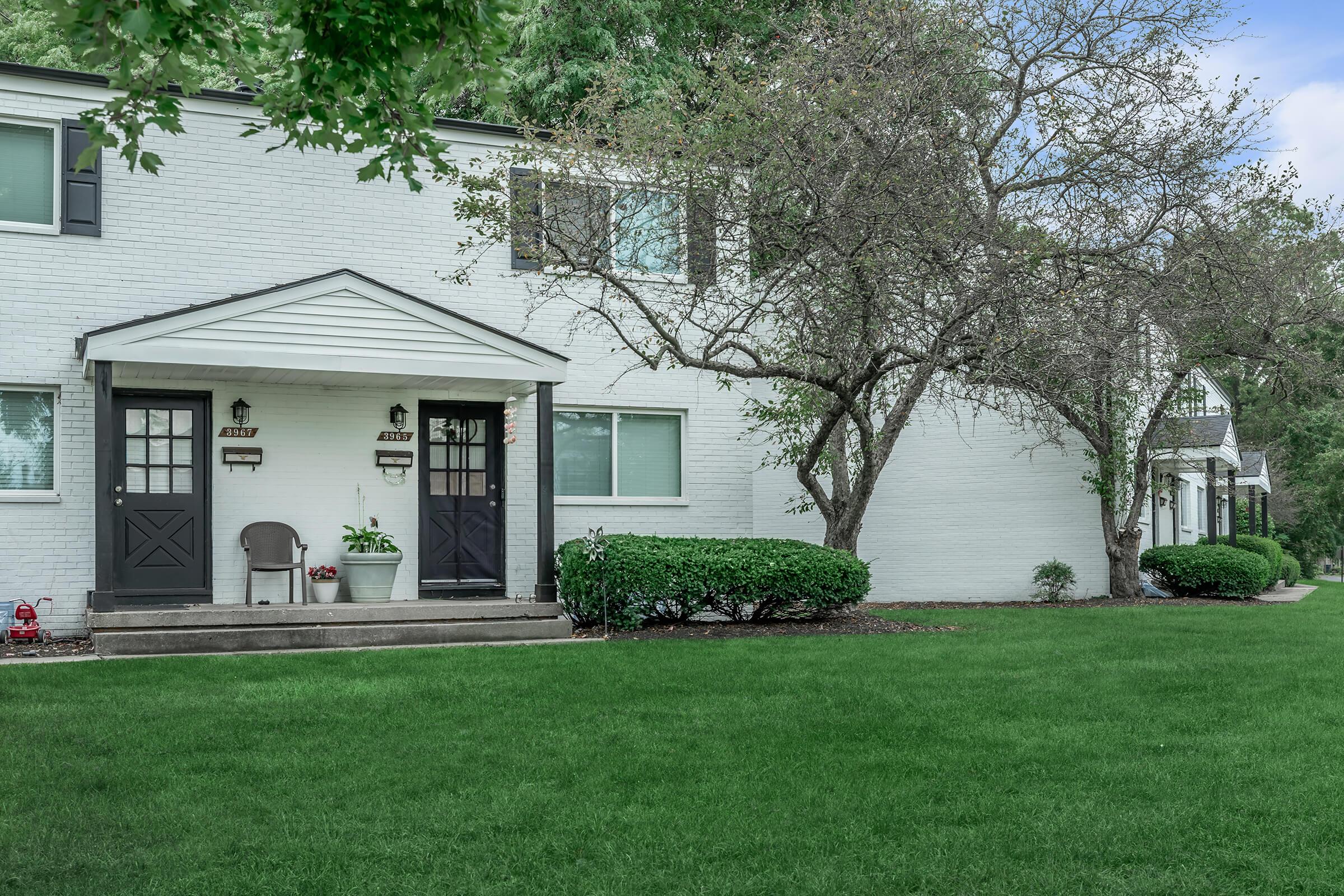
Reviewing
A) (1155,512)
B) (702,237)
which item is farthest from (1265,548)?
(702,237)

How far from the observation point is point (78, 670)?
910cm

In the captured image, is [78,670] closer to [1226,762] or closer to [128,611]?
[128,611]

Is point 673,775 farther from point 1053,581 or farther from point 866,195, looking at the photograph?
point 1053,581

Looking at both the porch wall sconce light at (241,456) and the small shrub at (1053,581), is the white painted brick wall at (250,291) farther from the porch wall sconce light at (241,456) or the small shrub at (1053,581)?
the small shrub at (1053,581)

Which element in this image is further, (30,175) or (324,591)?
(324,591)

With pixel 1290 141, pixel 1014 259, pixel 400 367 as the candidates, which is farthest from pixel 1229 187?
pixel 400 367

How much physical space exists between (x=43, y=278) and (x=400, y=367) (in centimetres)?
388

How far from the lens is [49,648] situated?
36.2 ft

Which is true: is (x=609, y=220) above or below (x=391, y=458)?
above

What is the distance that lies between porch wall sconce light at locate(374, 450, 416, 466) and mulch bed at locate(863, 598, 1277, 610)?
680 centimetres

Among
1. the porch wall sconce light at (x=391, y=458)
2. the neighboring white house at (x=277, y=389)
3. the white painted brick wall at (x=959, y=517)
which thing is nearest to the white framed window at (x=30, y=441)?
the neighboring white house at (x=277, y=389)

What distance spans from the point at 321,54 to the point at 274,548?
29.8 ft

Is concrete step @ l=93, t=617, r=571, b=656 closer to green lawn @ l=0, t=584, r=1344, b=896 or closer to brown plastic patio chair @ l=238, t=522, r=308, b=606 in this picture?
green lawn @ l=0, t=584, r=1344, b=896

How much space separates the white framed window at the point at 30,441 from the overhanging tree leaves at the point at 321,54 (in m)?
8.12
